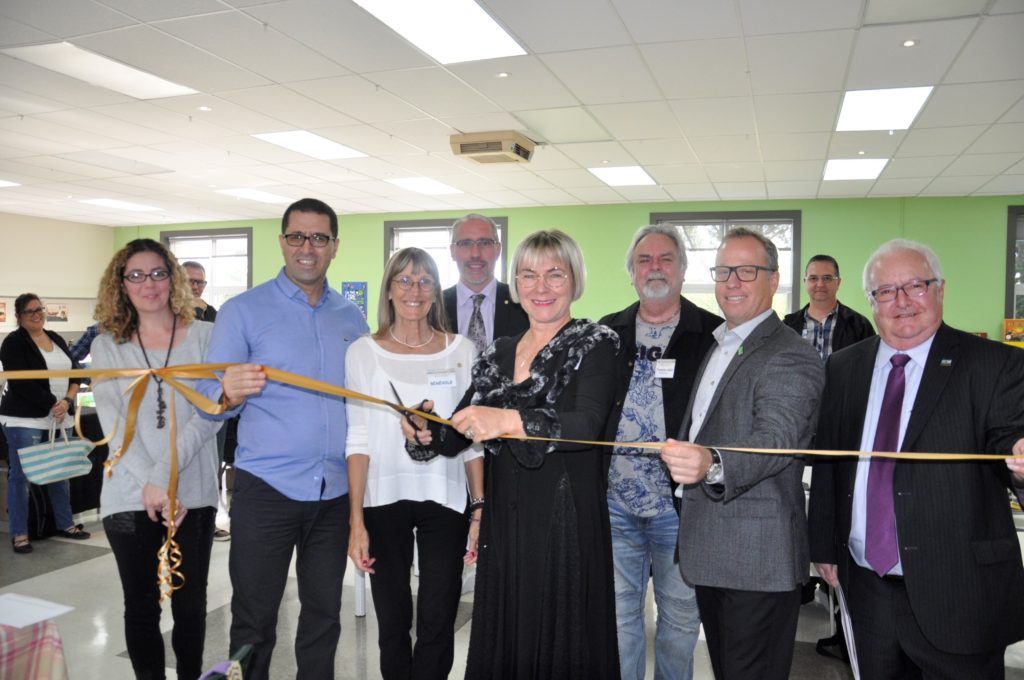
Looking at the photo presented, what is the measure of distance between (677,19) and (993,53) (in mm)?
2507

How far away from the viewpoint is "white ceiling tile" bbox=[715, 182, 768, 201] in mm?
10188

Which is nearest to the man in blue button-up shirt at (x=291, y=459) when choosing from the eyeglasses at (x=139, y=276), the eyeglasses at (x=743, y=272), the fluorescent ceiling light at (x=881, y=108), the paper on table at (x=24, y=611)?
the eyeglasses at (x=139, y=276)

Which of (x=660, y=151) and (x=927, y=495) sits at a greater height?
(x=660, y=151)

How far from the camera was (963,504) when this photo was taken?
74.1 inches

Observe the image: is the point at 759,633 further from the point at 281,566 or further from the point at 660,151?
the point at 660,151

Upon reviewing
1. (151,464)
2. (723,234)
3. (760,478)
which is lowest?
(151,464)

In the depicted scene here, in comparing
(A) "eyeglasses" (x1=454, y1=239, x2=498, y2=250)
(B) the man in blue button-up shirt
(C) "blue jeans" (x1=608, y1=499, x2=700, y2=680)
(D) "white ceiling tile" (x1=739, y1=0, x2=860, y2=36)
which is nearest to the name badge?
(B) the man in blue button-up shirt

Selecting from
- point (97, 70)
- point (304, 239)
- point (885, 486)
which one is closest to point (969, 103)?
point (885, 486)

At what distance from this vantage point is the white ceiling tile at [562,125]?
22.7 ft

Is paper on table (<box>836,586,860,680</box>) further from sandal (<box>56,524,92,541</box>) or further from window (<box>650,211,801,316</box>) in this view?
window (<box>650,211,801,316</box>)

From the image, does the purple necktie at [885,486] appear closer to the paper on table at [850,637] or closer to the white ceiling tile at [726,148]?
the paper on table at [850,637]

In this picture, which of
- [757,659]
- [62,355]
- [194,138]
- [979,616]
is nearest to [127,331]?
[757,659]

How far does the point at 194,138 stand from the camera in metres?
7.99

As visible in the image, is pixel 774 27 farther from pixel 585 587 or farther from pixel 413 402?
pixel 585 587
